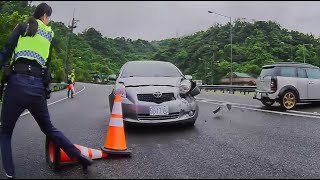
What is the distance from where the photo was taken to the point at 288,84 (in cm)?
1234

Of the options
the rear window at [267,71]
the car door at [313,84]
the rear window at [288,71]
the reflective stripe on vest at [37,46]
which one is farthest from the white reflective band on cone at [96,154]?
the car door at [313,84]

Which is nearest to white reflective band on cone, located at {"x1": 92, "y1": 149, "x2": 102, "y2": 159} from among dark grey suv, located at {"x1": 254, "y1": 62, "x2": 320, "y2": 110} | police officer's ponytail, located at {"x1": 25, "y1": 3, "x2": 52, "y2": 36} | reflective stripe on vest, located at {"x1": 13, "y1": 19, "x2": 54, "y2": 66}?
reflective stripe on vest, located at {"x1": 13, "y1": 19, "x2": 54, "y2": 66}

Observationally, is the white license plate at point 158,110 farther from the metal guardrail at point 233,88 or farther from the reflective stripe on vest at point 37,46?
the metal guardrail at point 233,88

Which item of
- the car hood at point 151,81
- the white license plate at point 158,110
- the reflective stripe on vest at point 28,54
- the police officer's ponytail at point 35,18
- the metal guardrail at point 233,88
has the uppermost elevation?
the police officer's ponytail at point 35,18

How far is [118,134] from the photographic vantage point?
203 inches

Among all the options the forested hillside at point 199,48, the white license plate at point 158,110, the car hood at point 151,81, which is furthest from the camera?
the forested hillside at point 199,48

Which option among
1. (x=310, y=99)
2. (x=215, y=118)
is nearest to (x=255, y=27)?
(x=310, y=99)

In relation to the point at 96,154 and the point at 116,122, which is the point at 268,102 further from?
the point at 96,154

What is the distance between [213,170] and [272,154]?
4.31ft

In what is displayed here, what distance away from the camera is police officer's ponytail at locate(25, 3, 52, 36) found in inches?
158

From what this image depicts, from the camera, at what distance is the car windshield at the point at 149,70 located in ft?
27.6

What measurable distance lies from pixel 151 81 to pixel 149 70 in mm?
879

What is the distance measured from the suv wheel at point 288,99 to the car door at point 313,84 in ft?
2.39

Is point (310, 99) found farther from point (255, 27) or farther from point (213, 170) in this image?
point (255, 27)
